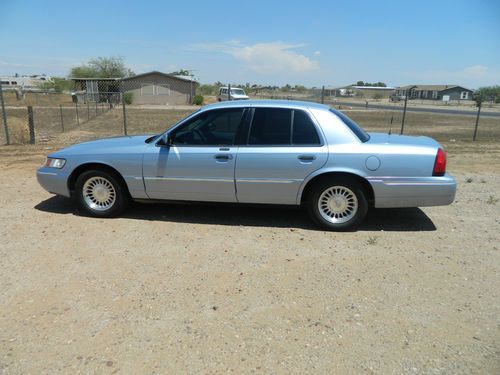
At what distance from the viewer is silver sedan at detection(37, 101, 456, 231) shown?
4828mm

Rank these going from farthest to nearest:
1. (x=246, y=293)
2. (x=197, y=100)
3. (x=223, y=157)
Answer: (x=197, y=100) < (x=223, y=157) < (x=246, y=293)

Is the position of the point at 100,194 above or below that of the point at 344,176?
below

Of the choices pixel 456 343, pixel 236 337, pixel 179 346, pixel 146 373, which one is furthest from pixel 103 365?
pixel 456 343

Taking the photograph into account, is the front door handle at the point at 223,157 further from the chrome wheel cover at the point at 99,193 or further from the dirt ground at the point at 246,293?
the chrome wheel cover at the point at 99,193

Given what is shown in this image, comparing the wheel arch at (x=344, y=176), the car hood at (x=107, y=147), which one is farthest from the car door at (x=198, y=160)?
the wheel arch at (x=344, y=176)

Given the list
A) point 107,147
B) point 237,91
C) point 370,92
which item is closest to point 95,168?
point 107,147

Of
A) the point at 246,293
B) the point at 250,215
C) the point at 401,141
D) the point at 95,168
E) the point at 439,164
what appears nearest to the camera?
the point at 246,293

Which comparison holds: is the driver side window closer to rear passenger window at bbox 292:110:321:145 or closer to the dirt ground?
rear passenger window at bbox 292:110:321:145

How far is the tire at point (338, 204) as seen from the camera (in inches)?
194

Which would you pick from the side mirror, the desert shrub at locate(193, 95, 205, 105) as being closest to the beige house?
the desert shrub at locate(193, 95, 205, 105)

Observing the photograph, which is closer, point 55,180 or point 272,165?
point 272,165

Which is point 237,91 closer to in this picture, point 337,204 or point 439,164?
point 337,204

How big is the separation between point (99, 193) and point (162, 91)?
44.0 m

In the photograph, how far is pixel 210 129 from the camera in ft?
17.3
